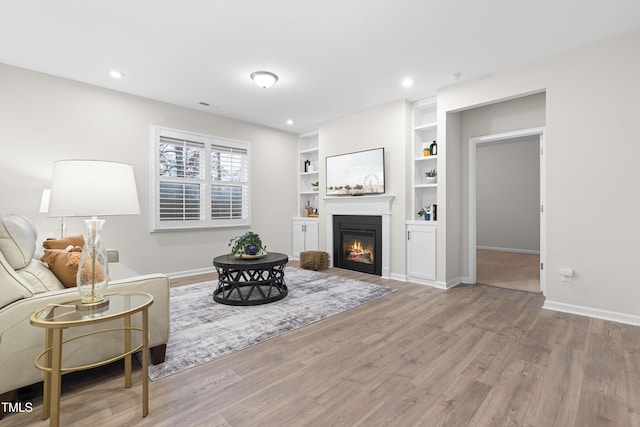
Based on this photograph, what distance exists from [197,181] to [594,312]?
5490mm

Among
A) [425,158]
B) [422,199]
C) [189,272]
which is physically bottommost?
[189,272]

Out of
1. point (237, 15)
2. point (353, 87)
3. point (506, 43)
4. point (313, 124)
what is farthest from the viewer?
point (313, 124)

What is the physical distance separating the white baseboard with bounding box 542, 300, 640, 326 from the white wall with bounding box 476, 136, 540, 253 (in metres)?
4.79

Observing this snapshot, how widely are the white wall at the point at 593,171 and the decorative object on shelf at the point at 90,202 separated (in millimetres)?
4035

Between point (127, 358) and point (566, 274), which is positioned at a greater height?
point (566, 274)

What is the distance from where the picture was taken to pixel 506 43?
306 cm

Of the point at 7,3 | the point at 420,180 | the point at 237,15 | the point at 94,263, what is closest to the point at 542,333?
the point at 420,180

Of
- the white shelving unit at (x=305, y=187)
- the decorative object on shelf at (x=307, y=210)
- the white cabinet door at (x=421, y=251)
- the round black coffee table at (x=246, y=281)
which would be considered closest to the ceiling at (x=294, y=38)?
the white cabinet door at (x=421, y=251)

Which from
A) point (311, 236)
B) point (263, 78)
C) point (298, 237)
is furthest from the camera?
point (298, 237)

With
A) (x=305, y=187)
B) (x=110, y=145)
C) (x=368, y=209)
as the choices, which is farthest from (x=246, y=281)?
(x=305, y=187)

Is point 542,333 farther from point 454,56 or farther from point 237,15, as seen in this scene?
point 237,15

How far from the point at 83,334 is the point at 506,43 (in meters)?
4.30

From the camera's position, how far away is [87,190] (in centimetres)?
161

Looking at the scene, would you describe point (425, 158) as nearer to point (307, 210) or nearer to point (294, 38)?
point (294, 38)
